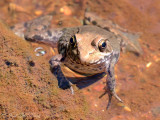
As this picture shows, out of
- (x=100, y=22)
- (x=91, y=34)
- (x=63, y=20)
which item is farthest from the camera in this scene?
(x=63, y=20)

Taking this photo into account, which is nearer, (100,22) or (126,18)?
(100,22)

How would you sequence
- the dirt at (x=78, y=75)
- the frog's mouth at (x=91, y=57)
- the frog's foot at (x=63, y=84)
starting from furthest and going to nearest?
the frog's foot at (x=63, y=84)
the frog's mouth at (x=91, y=57)
the dirt at (x=78, y=75)

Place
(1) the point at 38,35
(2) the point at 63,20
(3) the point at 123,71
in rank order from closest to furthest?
(3) the point at 123,71
(1) the point at 38,35
(2) the point at 63,20

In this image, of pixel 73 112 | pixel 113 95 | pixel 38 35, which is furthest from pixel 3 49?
pixel 113 95

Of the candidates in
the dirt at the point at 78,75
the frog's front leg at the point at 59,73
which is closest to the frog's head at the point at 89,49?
the frog's front leg at the point at 59,73

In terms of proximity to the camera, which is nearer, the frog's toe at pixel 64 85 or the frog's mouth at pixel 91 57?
the frog's mouth at pixel 91 57

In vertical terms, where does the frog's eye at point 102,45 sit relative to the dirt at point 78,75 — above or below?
above

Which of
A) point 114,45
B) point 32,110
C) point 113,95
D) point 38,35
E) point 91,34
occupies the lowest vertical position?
point 113,95

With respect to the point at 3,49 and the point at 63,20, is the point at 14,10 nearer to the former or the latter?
the point at 63,20

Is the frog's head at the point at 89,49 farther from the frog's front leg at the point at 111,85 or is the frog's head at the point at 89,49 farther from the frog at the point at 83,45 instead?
the frog's front leg at the point at 111,85
